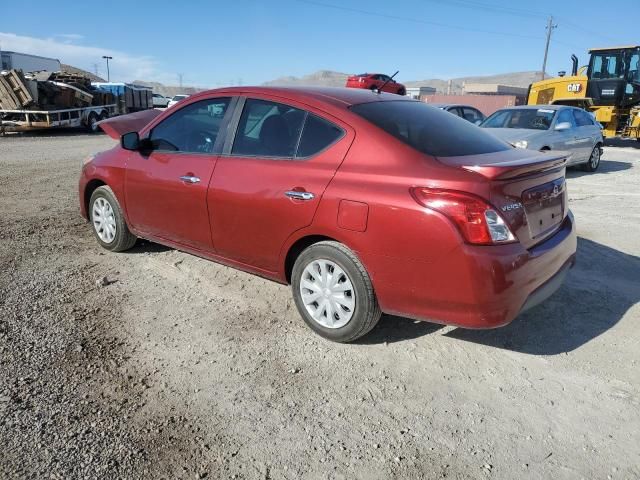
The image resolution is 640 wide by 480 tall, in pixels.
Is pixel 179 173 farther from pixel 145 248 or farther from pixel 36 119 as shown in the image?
pixel 36 119

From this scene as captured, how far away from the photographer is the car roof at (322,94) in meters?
3.60

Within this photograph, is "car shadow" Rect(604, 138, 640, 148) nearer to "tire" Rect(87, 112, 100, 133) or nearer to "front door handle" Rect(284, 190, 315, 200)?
"front door handle" Rect(284, 190, 315, 200)

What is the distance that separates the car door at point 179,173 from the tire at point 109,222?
0.27 metres

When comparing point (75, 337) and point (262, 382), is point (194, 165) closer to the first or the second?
point (75, 337)

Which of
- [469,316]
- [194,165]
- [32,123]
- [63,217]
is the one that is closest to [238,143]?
[194,165]

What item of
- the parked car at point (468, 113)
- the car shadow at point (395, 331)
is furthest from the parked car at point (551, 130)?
the car shadow at point (395, 331)

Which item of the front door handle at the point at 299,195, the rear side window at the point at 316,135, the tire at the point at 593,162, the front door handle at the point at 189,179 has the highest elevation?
the rear side window at the point at 316,135

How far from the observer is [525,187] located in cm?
304

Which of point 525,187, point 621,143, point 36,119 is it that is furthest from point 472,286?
point 621,143

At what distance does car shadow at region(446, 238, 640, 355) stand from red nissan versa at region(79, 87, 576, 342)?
1.50 ft

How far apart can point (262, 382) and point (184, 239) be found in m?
1.75

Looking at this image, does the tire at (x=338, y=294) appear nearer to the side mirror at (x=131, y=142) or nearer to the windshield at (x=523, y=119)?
the side mirror at (x=131, y=142)

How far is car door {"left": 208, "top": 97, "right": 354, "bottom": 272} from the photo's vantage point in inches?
132

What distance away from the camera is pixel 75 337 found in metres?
3.46
